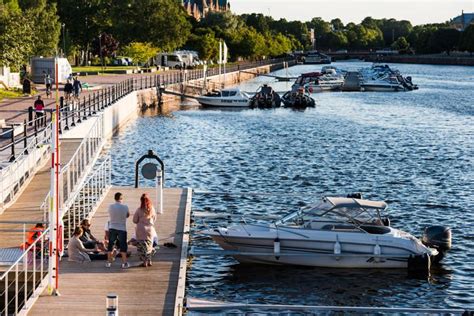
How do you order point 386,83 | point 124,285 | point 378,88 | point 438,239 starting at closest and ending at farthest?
1. point 124,285
2. point 438,239
3. point 378,88
4. point 386,83

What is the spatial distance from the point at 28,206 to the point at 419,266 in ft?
37.9

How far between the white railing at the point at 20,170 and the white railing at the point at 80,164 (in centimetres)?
134

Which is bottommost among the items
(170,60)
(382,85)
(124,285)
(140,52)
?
(124,285)

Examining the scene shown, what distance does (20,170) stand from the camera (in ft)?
96.7

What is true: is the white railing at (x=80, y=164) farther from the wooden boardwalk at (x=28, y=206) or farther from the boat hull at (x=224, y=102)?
the boat hull at (x=224, y=102)

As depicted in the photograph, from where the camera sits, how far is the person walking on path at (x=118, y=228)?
22.9 metres

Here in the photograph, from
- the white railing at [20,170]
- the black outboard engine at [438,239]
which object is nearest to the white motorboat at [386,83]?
the white railing at [20,170]

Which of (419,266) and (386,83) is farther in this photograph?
(386,83)

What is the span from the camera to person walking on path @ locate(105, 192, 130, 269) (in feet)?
75.1

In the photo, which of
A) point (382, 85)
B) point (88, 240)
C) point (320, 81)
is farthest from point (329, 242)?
point (382, 85)

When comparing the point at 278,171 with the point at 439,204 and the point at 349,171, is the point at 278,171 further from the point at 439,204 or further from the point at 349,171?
the point at 439,204

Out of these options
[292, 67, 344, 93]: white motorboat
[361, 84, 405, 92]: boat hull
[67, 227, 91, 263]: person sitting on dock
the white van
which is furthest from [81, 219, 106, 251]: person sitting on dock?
the white van

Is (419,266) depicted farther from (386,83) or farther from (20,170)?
(386,83)

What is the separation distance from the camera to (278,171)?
160 feet
